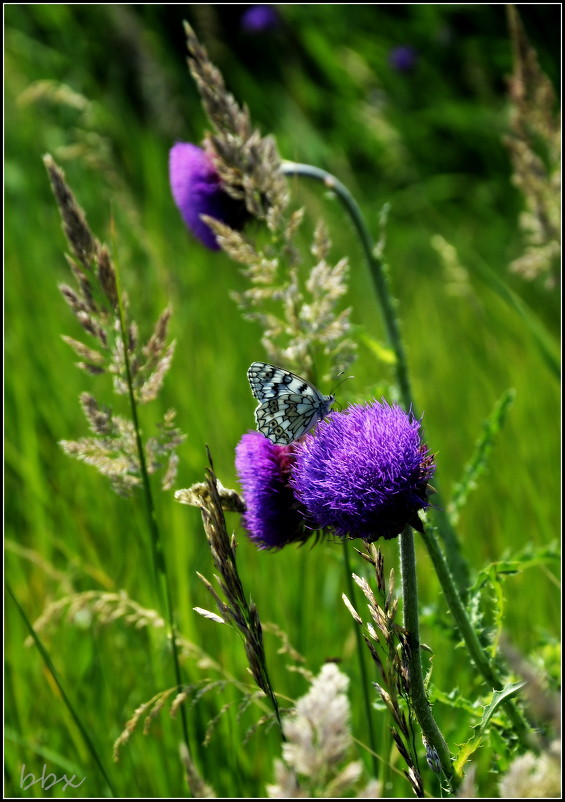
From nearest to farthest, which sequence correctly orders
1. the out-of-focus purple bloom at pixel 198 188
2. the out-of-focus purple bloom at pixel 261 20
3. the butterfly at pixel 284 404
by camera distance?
the butterfly at pixel 284 404 → the out-of-focus purple bloom at pixel 198 188 → the out-of-focus purple bloom at pixel 261 20

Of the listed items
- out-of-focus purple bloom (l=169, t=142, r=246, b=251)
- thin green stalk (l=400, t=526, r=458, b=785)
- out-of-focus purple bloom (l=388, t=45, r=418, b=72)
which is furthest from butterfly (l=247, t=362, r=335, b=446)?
out-of-focus purple bloom (l=388, t=45, r=418, b=72)

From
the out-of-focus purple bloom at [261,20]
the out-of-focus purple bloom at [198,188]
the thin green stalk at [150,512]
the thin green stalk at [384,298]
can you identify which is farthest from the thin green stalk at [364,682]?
the out-of-focus purple bloom at [261,20]

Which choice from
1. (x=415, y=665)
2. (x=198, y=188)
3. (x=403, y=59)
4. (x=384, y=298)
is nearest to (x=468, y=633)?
(x=415, y=665)

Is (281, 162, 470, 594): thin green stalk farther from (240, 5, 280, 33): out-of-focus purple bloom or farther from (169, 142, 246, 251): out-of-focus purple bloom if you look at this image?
(240, 5, 280, 33): out-of-focus purple bloom

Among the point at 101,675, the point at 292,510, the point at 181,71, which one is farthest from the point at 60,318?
the point at 181,71

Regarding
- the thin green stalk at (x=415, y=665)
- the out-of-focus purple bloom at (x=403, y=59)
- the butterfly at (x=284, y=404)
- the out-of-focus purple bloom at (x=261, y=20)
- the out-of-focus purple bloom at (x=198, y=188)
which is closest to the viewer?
the thin green stalk at (x=415, y=665)

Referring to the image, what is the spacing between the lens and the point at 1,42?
3.71 metres

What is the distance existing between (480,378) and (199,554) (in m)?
1.58

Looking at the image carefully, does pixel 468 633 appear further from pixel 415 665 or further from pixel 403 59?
pixel 403 59

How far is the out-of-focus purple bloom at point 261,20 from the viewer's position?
289 inches

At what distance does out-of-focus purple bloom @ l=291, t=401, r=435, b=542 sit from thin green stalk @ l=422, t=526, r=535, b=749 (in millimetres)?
140

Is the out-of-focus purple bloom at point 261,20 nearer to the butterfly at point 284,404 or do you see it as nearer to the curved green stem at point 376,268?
the curved green stem at point 376,268

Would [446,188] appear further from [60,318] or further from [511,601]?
[511,601]

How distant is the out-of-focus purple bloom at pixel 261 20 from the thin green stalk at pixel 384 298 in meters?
5.85
